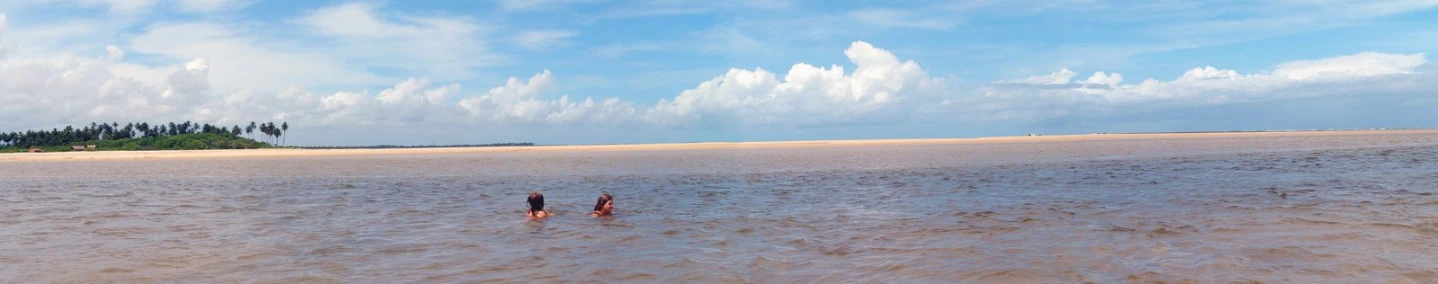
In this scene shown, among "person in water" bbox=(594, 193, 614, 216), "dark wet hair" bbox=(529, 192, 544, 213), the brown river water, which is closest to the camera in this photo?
the brown river water

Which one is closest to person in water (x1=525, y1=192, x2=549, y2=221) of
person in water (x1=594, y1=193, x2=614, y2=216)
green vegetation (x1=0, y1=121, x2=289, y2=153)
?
person in water (x1=594, y1=193, x2=614, y2=216)

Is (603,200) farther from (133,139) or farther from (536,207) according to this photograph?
(133,139)

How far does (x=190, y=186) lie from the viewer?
2856 cm

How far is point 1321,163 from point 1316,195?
15688 millimetres

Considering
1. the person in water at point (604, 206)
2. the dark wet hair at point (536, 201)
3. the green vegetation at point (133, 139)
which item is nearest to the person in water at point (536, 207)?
the dark wet hair at point (536, 201)

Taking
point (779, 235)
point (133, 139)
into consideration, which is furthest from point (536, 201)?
point (133, 139)

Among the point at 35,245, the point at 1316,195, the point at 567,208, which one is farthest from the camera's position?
the point at 567,208

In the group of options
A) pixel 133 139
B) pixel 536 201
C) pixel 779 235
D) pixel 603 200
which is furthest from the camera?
pixel 133 139

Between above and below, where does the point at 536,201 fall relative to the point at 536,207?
above

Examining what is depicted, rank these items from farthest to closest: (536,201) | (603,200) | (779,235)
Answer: (603,200) → (536,201) → (779,235)

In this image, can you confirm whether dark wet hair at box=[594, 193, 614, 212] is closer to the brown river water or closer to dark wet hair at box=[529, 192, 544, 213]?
the brown river water

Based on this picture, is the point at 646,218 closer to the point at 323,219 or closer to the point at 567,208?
the point at 567,208

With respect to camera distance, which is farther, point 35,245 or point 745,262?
point 35,245

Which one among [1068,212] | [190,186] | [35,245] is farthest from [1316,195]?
[190,186]
